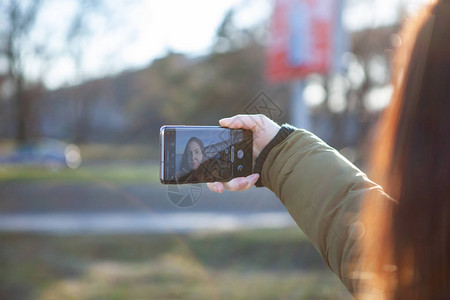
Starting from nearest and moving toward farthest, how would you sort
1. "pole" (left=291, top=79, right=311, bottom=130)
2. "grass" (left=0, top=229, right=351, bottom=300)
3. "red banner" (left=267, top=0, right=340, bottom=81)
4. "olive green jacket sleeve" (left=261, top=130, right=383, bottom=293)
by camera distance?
"olive green jacket sleeve" (left=261, top=130, right=383, bottom=293)
"grass" (left=0, top=229, right=351, bottom=300)
"pole" (left=291, top=79, right=311, bottom=130)
"red banner" (left=267, top=0, right=340, bottom=81)

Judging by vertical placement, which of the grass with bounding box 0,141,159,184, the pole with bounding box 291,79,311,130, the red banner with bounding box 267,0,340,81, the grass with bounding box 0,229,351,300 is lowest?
the grass with bounding box 0,141,159,184

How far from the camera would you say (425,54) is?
88 cm

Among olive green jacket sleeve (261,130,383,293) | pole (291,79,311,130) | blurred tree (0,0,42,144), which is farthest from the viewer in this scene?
blurred tree (0,0,42,144)

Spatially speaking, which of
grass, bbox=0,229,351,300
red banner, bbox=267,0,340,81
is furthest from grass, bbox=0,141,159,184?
red banner, bbox=267,0,340,81

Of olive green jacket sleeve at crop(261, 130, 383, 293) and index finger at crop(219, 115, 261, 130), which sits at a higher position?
index finger at crop(219, 115, 261, 130)

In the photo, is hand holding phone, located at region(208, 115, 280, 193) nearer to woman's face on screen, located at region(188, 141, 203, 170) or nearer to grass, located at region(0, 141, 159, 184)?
woman's face on screen, located at region(188, 141, 203, 170)

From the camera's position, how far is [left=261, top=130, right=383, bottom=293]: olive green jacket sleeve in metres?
1.18

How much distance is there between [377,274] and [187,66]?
20.4 m

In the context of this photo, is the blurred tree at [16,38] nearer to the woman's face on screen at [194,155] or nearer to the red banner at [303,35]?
the red banner at [303,35]

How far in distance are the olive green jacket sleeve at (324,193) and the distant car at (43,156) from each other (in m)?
17.1

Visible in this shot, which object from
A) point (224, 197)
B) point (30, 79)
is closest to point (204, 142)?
point (224, 197)

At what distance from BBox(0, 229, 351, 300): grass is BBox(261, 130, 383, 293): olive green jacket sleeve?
130 inches

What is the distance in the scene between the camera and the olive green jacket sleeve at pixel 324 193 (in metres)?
1.18

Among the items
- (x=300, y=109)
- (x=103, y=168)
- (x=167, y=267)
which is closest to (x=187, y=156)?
(x=167, y=267)
